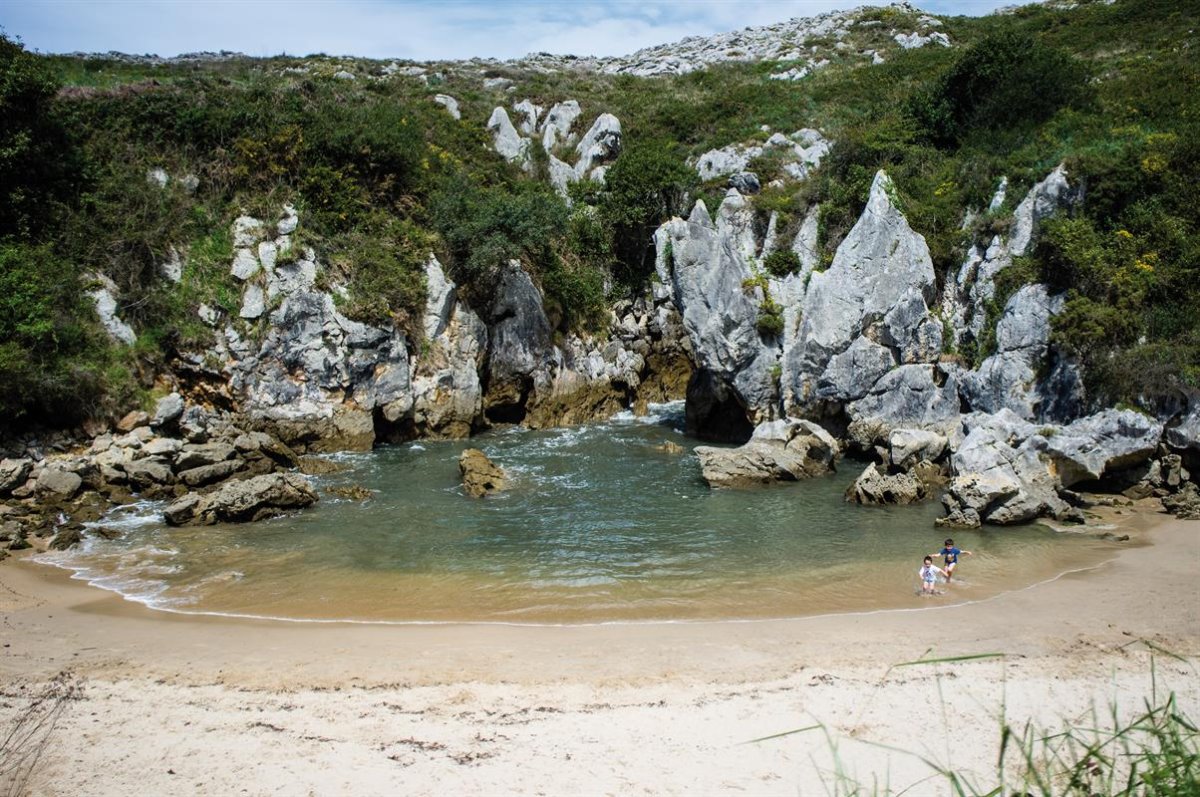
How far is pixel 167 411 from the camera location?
22.3 meters

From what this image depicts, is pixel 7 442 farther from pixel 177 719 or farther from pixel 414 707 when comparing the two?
pixel 414 707

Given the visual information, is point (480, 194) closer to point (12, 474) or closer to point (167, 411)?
point (167, 411)

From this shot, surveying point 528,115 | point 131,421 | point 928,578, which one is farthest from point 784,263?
point 528,115

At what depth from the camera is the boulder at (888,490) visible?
18.0 meters

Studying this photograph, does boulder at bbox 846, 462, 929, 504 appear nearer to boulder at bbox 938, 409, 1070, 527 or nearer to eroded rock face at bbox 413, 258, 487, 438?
boulder at bbox 938, 409, 1070, 527

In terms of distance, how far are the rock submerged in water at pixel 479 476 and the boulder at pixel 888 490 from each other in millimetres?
9676

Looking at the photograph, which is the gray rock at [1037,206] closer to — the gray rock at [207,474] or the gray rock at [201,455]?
the gray rock at [207,474]

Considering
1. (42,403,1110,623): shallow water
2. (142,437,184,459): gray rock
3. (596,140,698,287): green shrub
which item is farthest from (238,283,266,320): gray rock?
(596,140,698,287): green shrub

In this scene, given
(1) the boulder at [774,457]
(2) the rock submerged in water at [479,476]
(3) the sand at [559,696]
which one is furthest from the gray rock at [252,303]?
(1) the boulder at [774,457]

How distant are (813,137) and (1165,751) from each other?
131 feet

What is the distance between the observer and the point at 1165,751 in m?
2.98

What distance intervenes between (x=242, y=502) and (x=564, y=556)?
836cm

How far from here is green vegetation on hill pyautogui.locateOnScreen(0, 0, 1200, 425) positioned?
2047 centimetres

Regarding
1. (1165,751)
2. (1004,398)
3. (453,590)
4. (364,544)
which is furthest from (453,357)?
(1165,751)
